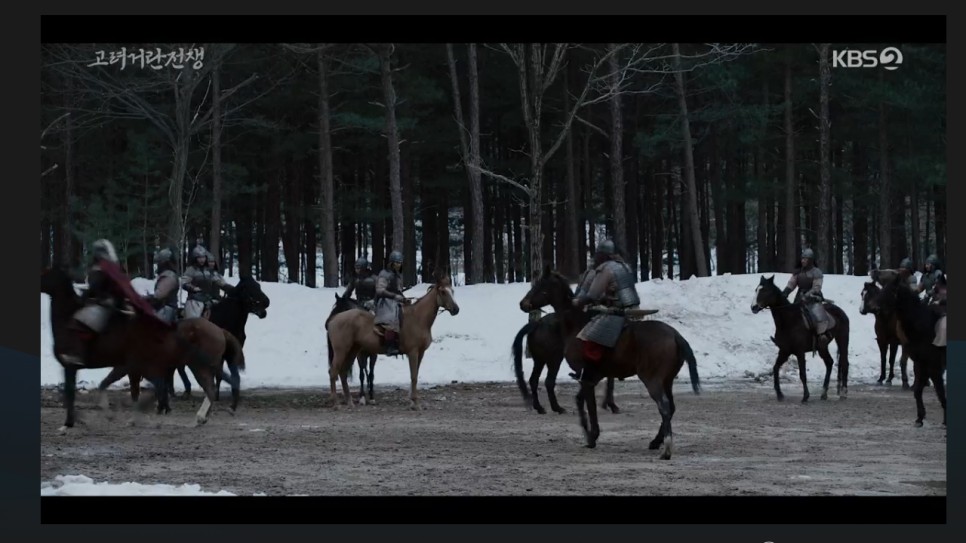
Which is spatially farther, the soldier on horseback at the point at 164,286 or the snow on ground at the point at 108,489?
the soldier on horseback at the point at 164,286

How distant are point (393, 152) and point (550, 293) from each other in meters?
3.92

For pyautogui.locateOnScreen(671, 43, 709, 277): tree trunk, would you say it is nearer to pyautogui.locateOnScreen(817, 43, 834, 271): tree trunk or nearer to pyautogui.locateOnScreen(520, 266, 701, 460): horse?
pyautogui.locateOnScreen(817, 43, 834, 271): tree trunk

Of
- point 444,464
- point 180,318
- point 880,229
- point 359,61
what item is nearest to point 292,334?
point 180,318

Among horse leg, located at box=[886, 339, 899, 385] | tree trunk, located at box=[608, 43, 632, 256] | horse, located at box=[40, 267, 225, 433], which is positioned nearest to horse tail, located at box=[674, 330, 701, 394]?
tree trunk, located at box=[608, 43, 632, 256]

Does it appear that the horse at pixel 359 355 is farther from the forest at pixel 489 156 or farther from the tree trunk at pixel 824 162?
the tree trunk at pixel 824 162

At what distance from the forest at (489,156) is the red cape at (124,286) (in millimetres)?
340

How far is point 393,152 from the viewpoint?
19891 mm

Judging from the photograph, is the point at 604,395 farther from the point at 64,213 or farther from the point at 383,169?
the point at 64,213

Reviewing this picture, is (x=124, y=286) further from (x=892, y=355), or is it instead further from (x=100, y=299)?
(x=892, y=355)

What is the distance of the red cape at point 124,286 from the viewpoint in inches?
550

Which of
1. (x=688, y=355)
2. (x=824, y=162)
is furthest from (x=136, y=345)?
(x=824, y=162)

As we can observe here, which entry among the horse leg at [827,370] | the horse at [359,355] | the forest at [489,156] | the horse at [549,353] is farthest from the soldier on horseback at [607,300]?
the horse leg at [827,370]

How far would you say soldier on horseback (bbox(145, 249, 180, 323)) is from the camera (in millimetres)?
16411

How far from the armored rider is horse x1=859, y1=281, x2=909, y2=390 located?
2.87m
